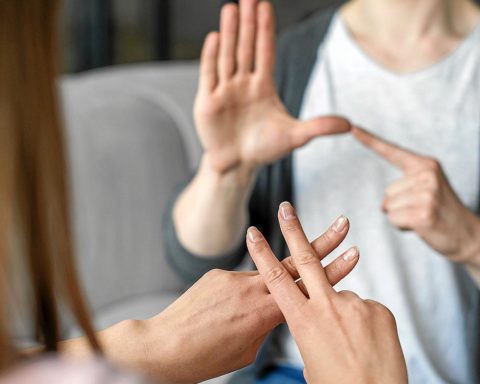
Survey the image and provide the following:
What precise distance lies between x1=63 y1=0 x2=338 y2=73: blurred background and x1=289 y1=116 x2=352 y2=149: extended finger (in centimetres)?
109

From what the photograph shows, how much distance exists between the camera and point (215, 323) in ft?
1.22

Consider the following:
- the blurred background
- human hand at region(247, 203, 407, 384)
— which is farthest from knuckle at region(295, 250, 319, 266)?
the blurred background

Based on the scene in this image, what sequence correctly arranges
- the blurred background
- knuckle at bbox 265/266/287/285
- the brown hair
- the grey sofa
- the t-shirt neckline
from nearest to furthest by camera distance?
1. the brown hair
2. knuckle at bbox 265/266/287/285
3. the t-shirt neckline
4. the grey sofa
5. the blurred background

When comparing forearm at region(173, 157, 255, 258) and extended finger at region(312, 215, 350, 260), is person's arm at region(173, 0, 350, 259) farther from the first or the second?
extended finger at region(312, 215, 350, 260)

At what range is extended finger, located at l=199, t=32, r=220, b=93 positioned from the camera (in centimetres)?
53

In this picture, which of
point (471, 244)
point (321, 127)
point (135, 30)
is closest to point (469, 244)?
point (471, 244)

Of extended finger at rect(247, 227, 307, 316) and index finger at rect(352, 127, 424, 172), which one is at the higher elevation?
index finger at rect(352, 127, 424, 172)

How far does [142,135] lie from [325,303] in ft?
2.07

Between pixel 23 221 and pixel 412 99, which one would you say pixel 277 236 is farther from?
→ pixel 23 221

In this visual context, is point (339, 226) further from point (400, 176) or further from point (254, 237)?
point (400, 176)

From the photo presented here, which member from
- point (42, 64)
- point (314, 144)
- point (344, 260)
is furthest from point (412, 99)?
point (42, 64)

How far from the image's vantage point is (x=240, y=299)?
37cm

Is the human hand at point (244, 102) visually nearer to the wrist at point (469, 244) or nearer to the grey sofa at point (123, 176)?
the wrist at point (469, 244)

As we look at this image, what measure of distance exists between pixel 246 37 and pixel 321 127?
0.23 feet
